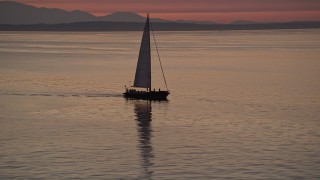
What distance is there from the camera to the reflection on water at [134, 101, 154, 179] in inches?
2055

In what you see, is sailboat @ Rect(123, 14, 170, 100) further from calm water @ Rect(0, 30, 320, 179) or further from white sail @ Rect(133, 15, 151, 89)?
calm water @ Rect(0, 30, 320, 179)

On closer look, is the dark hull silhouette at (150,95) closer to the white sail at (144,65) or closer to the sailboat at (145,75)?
the sailboat at (145,75)

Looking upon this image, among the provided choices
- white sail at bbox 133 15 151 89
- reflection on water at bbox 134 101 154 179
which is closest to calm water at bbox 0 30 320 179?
reflection on water at bbox 134 101 154 179

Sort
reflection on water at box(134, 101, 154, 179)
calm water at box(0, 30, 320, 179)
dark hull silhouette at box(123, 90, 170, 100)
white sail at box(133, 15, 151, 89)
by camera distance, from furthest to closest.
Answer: white sail at box(133, 15, 151, 89) → dark hull silhouette at box(123, 90, 170, 100) → reflection on water at box(134, 101, 154, 179) → calm water at box(0, 30, 320, 179)

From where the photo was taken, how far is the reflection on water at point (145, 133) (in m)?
52.2

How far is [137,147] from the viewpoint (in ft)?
194

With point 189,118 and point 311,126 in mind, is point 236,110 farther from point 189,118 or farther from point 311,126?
point 311,126

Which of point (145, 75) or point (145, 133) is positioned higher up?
point (145, 75)

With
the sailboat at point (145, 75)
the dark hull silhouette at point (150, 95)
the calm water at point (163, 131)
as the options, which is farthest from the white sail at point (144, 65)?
the calm water at point (163, 131)

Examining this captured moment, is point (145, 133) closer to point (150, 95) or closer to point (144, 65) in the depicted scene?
point (150, 95)

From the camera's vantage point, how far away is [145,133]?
66.6m

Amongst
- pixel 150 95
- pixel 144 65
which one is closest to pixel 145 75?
pixel 144 65

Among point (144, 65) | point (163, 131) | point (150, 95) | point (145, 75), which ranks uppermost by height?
point (144, 65)

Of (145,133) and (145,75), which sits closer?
(145,133)
